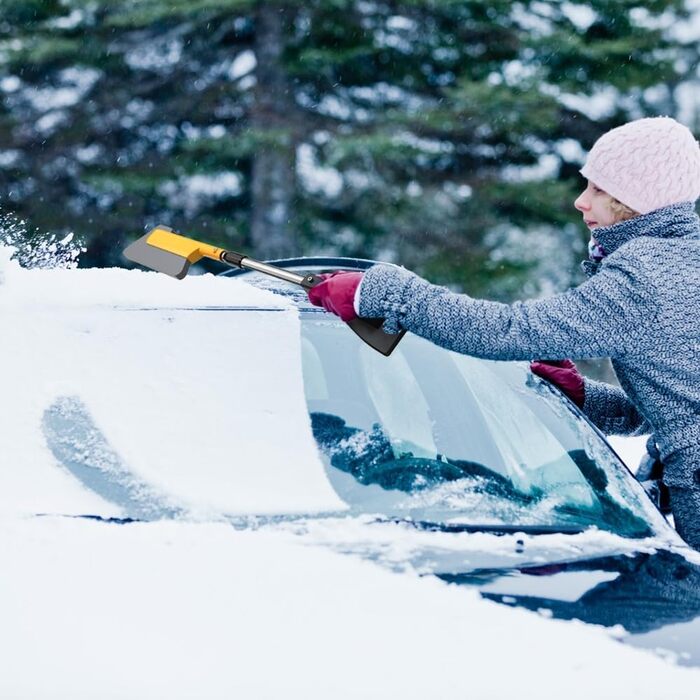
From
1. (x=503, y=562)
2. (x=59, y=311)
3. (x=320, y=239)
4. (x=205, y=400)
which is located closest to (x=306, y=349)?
(x=205, y=400)

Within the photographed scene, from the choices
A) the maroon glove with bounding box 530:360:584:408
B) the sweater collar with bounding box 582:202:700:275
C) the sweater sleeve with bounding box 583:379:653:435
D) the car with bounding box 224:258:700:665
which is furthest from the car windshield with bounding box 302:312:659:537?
the sweater collar with bounding box 582:202:700:275

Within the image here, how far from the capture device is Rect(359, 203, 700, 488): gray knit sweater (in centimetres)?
221

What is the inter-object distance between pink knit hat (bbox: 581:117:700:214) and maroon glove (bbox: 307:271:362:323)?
547 mm

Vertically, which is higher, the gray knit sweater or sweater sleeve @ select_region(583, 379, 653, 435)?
A: the gray knit sweater

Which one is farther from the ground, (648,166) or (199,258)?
(648,166)

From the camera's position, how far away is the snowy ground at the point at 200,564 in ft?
4.69

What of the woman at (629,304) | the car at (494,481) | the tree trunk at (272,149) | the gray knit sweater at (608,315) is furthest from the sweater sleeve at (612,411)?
the tree trunk at (272,149)

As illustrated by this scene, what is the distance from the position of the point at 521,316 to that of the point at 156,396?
68cm

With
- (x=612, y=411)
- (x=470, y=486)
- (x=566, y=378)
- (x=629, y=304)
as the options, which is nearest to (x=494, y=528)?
(x=470, y=486)

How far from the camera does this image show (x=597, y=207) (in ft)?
8.06

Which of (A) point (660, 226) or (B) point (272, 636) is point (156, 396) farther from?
(A) point (660, 226)

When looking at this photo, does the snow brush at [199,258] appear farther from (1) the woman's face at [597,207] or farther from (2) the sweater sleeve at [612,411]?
(2) the sweater sleeve at [612,411]

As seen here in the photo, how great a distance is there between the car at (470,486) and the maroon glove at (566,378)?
0.13 meters

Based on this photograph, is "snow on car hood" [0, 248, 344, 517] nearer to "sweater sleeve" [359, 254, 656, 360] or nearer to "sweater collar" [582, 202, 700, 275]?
"sweater sleeve" [359, 254, 656, 360]
